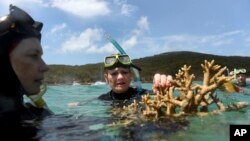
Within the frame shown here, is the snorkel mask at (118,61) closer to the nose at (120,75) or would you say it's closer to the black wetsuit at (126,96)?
the nose at (120,75)

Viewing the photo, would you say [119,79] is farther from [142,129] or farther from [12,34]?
[12,34]

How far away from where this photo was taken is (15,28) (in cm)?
379

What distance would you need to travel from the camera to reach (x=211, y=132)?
4883 millimetres

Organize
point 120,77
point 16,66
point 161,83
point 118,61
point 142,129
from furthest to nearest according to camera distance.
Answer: point 118,61
point 120,77
point 161,83
point 142,129
point 16,66

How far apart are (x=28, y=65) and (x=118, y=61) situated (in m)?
5.16

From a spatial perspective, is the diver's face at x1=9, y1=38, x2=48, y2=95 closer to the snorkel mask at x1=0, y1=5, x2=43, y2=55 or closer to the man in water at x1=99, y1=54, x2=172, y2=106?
the snorkel mask at x1=0, y1=5, x2=43, y2=55

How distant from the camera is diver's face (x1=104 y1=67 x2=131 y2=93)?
856cm

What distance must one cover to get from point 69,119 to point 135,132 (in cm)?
126

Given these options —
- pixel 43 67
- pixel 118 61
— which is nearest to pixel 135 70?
pixel 118 61

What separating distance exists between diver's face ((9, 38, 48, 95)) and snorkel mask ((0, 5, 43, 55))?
0.08 metres

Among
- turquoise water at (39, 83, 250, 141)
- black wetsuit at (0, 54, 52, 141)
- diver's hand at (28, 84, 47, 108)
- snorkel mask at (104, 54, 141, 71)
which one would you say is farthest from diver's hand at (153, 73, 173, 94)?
snorkel mask at (104, 54, 141, 71)

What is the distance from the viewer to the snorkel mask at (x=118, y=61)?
8.70 meters

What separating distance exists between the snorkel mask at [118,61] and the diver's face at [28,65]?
498 centimetres

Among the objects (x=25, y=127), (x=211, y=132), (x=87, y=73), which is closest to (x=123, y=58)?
(x=211, y=132)
